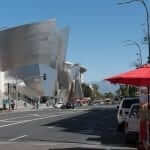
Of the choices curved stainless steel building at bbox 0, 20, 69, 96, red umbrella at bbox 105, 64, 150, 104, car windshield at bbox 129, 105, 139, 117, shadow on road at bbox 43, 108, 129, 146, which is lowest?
shadow on road at bbox 43, 108, 129, 146

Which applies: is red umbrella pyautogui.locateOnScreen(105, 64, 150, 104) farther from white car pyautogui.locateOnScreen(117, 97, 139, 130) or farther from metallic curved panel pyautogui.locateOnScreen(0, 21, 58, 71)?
metallic curved panel pyautogui.locateOnScreen(0, 21, 58, 71)

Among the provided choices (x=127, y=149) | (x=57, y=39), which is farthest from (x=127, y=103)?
(x=57, y=39)

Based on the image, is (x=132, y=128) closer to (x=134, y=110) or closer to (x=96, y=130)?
(x=134, y=110)

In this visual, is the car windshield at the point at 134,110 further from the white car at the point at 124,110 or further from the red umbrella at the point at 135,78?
the red umbrella at the point at 135,78

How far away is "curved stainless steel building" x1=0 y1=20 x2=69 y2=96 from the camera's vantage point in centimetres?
11100

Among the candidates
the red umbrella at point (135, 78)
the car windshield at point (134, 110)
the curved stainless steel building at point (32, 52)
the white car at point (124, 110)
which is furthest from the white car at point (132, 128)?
the curved stainless steel building at point (32, 52)

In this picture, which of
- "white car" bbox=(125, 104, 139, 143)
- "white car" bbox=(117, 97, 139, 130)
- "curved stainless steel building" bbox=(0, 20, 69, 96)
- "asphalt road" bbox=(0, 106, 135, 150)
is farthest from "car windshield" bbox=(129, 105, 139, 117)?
"curved stainless steel building" bbox=(0, 20, 69, 96)

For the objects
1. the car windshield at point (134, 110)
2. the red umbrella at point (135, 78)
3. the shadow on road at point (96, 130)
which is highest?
the red umbrella at point (135, 78)

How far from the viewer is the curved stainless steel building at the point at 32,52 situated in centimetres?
11100

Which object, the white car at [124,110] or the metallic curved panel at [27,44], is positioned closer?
the white car at [124,110]

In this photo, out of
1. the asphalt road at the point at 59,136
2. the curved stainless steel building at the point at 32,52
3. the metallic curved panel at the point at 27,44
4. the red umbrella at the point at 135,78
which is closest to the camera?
the red umbrella at the point at 135,78

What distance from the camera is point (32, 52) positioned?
376 feet

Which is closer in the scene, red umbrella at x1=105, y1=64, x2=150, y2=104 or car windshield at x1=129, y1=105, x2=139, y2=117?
red umbrella at x1=105, y1=64, x2=150, y2=104

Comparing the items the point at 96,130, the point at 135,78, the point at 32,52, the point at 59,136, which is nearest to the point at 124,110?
the point at 96,130
